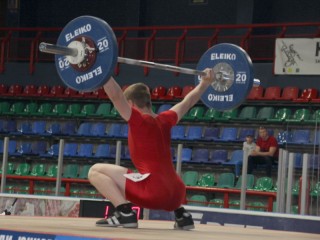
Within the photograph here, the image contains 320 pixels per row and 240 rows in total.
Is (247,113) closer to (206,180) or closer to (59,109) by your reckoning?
(206,180)

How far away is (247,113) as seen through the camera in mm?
18453

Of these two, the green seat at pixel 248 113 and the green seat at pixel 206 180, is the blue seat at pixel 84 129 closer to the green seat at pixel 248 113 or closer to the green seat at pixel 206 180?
the green seat at pixel 248 113

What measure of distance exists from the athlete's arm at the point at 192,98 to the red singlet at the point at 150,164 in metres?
0.49

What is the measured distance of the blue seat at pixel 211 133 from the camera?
60.5 ft

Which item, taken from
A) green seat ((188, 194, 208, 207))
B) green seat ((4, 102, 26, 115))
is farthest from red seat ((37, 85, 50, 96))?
green seat ((188, 194, 208, 207))

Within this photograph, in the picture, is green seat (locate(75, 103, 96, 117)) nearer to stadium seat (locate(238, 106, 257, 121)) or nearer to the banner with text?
stadium seat (locate(238, 106, 257, 121))

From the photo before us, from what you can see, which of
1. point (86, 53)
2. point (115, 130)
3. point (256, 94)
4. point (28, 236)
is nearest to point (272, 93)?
point (256, 94)

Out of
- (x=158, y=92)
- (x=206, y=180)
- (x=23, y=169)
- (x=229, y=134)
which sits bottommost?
(x=23, y=169)

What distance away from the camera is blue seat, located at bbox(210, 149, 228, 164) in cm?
1792

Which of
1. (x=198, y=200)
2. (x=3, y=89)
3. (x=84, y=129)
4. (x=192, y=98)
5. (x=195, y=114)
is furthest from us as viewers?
(x=3, y=89)

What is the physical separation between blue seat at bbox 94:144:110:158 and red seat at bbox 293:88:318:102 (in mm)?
3928

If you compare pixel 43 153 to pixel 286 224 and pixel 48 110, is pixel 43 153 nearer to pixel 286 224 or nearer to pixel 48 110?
pixel 48 110

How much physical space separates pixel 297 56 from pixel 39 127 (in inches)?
245

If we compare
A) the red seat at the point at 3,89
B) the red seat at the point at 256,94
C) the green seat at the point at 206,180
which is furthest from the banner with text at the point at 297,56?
the red seat at the point at 3,89
